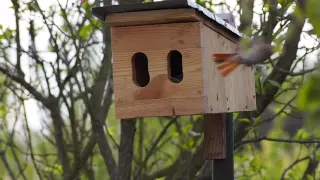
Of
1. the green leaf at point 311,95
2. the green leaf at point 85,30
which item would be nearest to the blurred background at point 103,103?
the green leaf at point 85,30

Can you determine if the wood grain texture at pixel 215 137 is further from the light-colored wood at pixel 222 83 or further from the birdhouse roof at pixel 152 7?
the birdhouse roof at pixel 152 7

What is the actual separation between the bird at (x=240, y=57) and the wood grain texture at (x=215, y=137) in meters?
0.49

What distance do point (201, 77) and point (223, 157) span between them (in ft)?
1.25

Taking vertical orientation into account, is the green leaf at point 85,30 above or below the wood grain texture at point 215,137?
above

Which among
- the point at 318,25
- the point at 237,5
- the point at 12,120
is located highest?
the point at 237,5

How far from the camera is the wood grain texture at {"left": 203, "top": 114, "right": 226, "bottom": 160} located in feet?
7.82

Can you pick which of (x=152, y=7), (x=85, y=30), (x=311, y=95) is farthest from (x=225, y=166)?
(x=311, y=95)

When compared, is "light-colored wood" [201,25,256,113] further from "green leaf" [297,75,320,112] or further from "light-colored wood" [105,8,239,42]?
"green leaf" [297,75,320,112]

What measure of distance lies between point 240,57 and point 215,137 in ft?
2.17

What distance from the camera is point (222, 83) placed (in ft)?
7.89

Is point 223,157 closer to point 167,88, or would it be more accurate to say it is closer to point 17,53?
point 167,88

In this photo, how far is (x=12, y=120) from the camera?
4273mm

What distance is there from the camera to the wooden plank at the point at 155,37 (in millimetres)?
2211

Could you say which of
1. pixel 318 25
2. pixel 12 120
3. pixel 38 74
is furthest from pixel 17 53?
pixel 318 25
